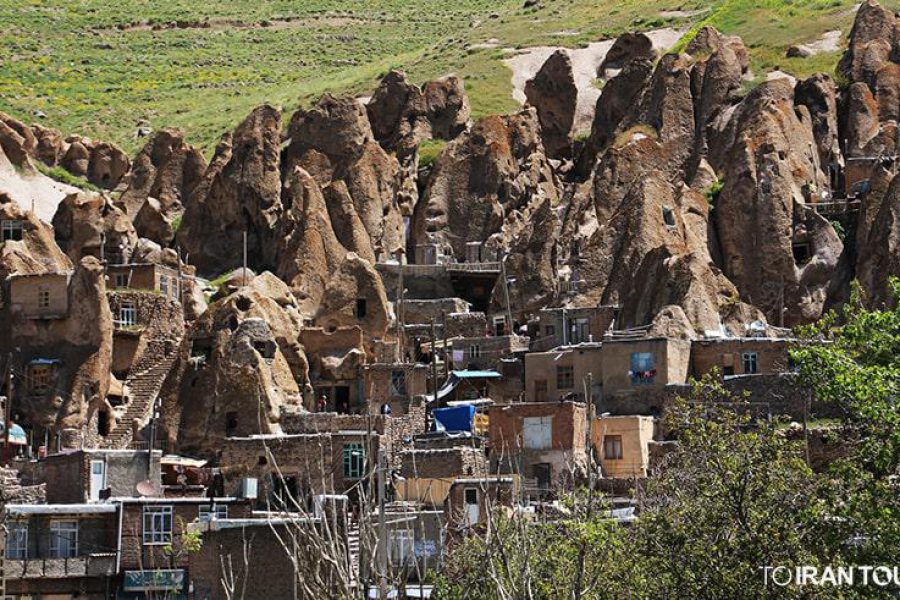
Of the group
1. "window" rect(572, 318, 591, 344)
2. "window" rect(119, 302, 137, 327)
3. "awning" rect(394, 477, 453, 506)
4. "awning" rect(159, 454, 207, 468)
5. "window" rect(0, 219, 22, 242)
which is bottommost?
"awning" rect(394, 477, 453, 506)

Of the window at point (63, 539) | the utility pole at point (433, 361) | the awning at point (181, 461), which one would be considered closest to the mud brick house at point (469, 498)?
the window at point (63, 539)

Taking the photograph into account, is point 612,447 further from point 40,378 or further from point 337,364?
point 40,378

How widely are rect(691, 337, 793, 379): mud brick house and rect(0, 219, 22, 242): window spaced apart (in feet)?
118

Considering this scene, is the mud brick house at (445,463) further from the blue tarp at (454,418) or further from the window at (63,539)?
the window at (63,539)

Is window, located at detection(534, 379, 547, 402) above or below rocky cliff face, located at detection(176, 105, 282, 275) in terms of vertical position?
below

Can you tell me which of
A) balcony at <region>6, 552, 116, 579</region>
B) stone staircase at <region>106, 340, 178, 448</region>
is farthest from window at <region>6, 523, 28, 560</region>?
stone staircase at <region>106, 340, 178, 448</region>

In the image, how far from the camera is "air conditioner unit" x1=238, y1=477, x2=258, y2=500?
6994cm

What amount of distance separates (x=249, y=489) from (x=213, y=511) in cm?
293

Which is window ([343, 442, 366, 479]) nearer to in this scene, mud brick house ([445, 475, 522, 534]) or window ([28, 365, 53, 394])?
mud brick house ([445, 475, 522, 534])

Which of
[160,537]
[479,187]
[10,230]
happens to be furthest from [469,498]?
[479,187]

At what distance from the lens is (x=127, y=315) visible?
9494 cm

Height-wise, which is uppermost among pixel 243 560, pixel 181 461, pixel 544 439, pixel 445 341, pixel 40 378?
pixel 445 341

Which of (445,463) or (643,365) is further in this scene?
(643,365)

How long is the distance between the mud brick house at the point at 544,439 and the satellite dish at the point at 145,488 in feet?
39.6
